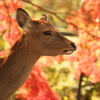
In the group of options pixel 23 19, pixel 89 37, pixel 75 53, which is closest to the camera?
pixel 23 19

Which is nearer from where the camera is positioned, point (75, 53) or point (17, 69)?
point (17, 69)

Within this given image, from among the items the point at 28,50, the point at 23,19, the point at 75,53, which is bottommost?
the point at 75,53

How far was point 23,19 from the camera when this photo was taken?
2.62 meters

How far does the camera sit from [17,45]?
8.86 ft

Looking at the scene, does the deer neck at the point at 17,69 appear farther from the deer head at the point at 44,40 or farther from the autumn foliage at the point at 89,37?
the autumn foliage at the point at 89,37

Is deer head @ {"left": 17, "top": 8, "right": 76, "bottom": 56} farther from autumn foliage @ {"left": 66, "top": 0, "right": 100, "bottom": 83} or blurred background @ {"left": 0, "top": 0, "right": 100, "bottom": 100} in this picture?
autumn foliage @ {"left": 66, "top": 0, "right": 100, "bottom": 83}

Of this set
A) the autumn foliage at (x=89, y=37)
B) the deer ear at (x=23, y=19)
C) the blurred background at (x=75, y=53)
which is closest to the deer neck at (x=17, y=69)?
the deer ear at (x=23, y=19)

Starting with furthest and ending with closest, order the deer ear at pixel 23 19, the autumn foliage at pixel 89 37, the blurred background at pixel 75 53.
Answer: the autumn foliage at pixel 89 37 < the blurred background at pixel 75 53 < the deer ear at pixel 23 19

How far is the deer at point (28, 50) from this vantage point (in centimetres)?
261

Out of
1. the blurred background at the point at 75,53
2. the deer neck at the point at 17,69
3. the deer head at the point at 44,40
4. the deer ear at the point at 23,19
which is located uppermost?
the deer ear at the point at 23,19

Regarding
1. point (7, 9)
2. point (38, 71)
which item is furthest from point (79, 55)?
point (7, 9)

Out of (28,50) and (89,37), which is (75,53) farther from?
(28,50)

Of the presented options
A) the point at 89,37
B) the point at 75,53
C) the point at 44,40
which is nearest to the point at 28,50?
the point at 44,40

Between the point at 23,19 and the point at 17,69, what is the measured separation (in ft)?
1.66
